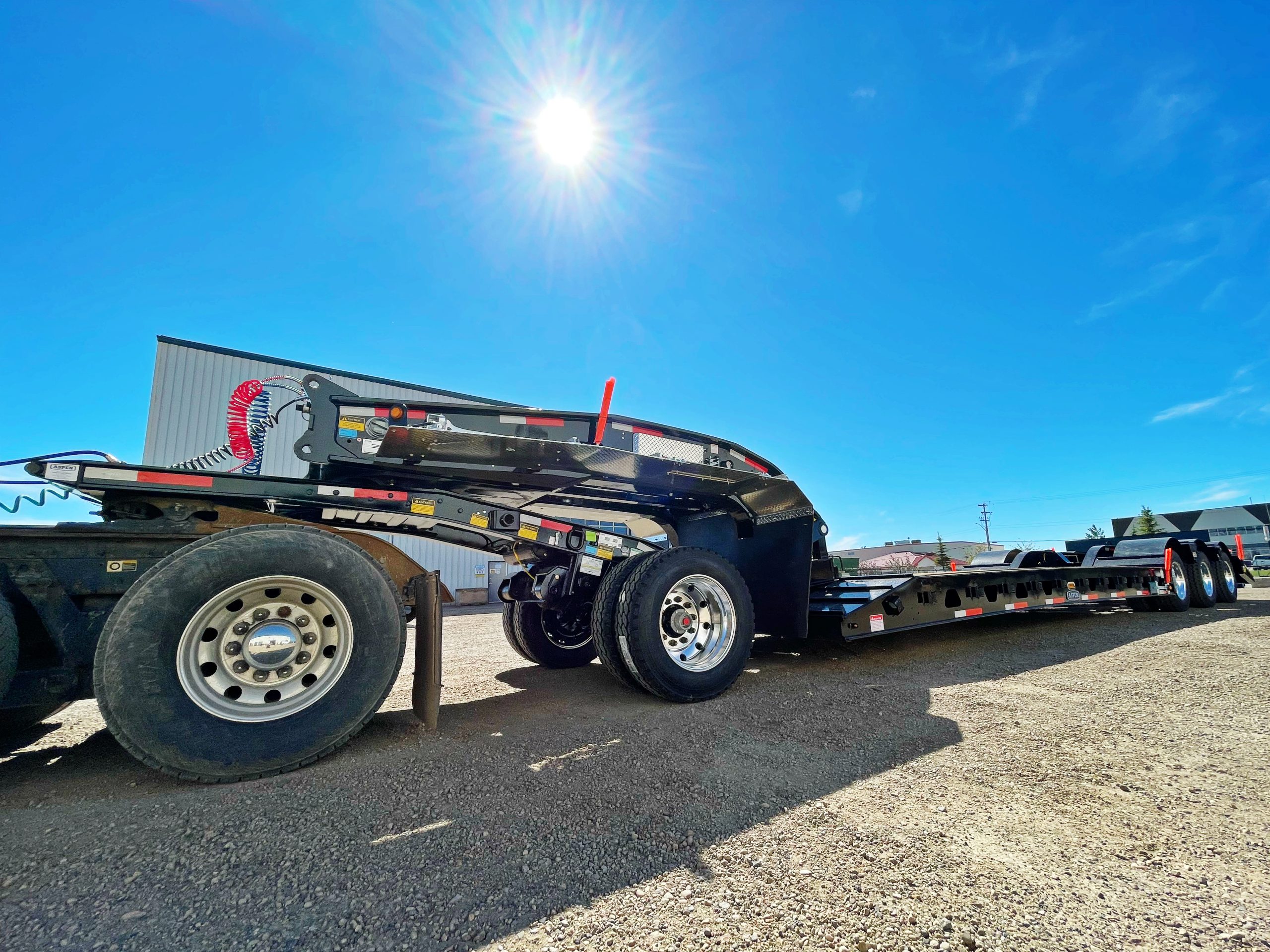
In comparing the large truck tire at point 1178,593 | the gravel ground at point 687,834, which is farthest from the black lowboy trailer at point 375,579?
the large truck tire at point 1178,593

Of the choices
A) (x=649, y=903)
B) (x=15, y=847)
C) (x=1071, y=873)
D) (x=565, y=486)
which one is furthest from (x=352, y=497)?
(x=1071, y=873)

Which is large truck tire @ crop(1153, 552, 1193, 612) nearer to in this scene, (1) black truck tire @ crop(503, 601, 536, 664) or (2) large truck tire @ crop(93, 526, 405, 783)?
(1) black truck tire @ crop(503, 601, 536, 664)

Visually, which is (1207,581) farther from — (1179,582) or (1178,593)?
(1178,593)

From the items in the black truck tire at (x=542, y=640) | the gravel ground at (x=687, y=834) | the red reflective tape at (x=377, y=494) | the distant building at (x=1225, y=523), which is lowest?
the gravel ground at (x=687, y=834)

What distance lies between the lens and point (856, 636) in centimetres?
491

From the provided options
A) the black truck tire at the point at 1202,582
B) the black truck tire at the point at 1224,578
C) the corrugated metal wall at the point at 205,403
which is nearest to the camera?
the black truck tire at the point at 1202,582

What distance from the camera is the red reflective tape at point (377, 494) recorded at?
3457 millimetres

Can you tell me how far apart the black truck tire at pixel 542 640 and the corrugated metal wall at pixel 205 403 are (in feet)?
32.3

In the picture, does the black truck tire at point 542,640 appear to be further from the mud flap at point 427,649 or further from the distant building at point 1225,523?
the distant building at point 1225,523

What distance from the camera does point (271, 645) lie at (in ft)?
8.91

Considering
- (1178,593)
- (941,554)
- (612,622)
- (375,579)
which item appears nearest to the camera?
(375,579)

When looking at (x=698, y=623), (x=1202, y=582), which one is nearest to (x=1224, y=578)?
(x=1202, y=582)

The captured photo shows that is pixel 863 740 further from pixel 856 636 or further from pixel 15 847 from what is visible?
pixel 15 847

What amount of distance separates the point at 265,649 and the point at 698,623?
264 cm
